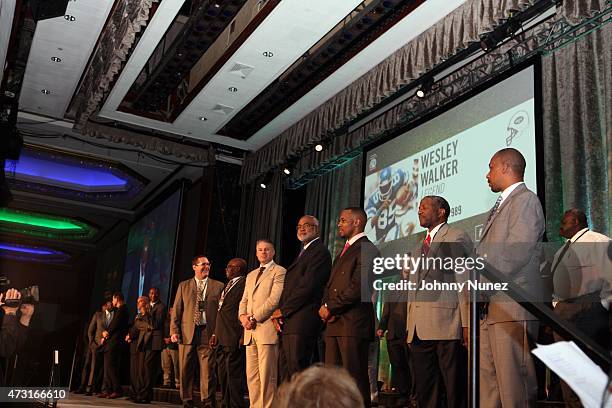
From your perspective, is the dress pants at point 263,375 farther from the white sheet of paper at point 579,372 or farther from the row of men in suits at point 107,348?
the white sheet of paper at point 579,372

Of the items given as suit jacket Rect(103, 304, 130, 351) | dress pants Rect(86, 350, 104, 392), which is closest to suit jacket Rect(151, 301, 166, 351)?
suit jacket Rect(103, 304, 130, 351)

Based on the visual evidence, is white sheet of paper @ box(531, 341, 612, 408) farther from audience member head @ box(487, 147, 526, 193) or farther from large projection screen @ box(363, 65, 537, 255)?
large projection screen @ box(363, 65, 537, 255)

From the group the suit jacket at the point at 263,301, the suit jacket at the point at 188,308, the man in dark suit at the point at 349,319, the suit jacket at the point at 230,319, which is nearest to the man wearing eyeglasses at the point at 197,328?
the suit jacket at the point at 188,308

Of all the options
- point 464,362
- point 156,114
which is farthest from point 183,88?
point 464,362

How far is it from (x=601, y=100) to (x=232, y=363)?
3.35 m

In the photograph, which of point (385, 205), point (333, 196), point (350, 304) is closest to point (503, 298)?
point (350, 304)

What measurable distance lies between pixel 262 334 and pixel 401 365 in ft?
4.75

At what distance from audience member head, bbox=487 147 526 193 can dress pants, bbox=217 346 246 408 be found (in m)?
2.93

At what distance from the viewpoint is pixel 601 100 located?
A: 193 inches

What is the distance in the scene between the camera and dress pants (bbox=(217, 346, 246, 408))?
17.0ft

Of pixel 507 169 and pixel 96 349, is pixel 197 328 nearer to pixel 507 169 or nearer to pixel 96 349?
pixel 96 349

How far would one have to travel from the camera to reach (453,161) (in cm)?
581

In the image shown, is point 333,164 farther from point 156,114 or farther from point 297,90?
point 156,114

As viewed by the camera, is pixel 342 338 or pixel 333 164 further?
pixel 333 164
